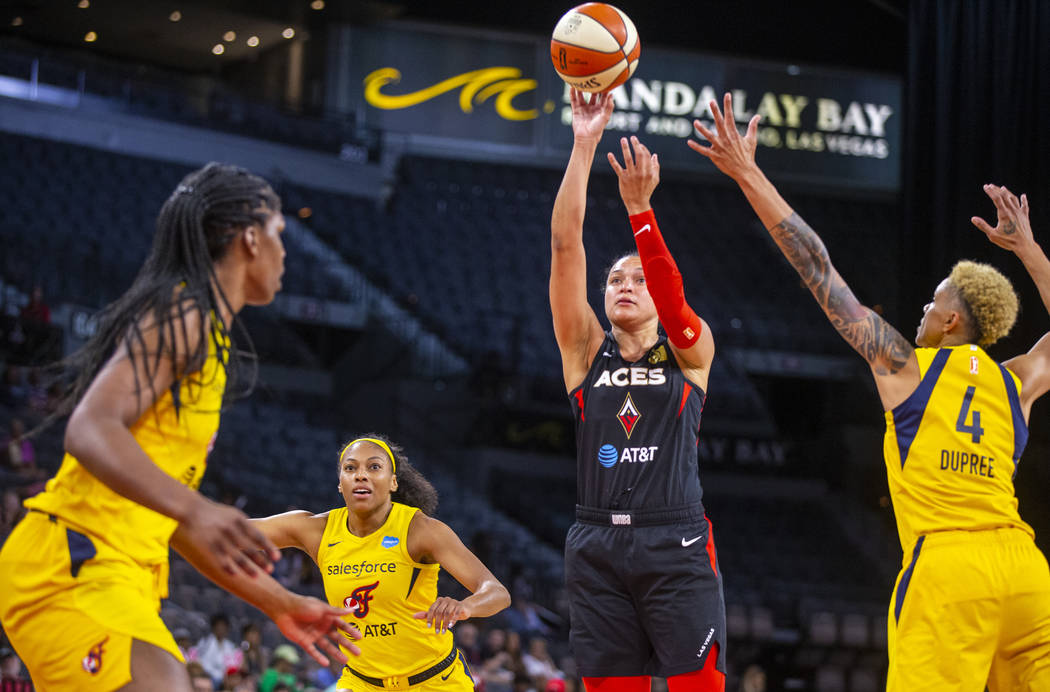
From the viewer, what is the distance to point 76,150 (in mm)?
18141

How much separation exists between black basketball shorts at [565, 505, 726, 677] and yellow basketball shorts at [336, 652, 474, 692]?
1.02m

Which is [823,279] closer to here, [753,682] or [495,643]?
[495,643]

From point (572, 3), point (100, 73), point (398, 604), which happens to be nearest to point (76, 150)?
point (100, 73)

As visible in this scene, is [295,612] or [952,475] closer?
[295,612]

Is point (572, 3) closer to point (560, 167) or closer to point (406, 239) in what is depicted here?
point (560, 167)

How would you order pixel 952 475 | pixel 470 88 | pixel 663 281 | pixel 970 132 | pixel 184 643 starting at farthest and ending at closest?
pixel 470 88, pixel 970 132, pixel 184 643, pixel 663 281, pixel 952 475

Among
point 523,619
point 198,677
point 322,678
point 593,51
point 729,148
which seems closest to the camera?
point 729,148

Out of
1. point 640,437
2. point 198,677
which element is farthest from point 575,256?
point 198,677

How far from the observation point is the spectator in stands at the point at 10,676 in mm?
7707

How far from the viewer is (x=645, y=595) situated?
12.8ft

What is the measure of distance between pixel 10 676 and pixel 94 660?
6.13 metres

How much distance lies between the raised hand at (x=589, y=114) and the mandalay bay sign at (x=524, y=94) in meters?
16.8

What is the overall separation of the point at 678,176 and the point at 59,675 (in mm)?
20161

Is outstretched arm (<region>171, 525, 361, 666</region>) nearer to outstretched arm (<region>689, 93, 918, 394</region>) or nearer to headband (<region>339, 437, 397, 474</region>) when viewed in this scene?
outstretched arm (<region>689, 93, 918, 394</region>)
